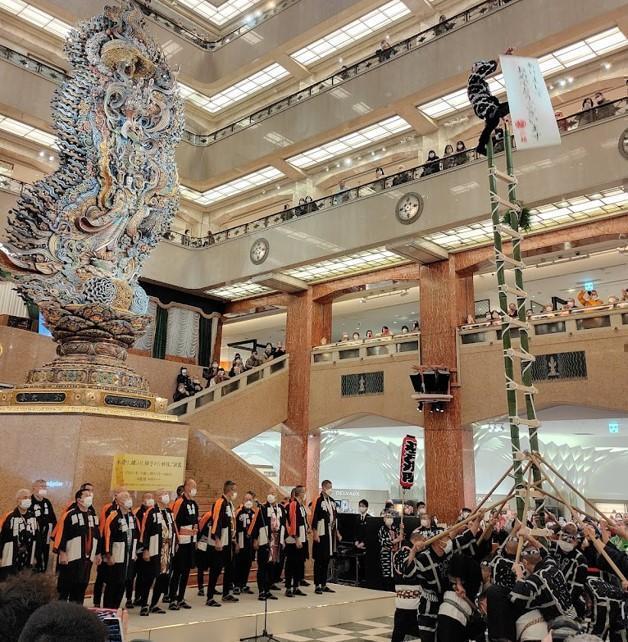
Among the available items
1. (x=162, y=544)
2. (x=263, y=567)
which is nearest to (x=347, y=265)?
(x=263, y=567)

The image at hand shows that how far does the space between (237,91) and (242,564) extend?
53.2ft

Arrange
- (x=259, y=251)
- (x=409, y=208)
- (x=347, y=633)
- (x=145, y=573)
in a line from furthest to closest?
(x=259, y=251), (x=409, y=208), (x=347, y=633), (x=145, y=573)

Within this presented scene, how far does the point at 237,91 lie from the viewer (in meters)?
19.8

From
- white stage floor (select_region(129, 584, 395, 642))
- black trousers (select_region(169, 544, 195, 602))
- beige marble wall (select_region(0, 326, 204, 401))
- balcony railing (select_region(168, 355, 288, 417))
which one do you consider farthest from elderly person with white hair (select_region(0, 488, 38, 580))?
beige marble wall (select_region(0, 326, 204, 401))

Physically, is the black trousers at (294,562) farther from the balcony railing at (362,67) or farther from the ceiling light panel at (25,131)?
the ceiling light panel at (25,131)

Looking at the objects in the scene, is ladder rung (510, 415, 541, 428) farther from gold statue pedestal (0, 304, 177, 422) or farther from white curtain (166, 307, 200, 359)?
white curtain (166, 307, 200, 359)

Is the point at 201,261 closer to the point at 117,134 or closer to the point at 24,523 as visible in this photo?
the point at 117,134

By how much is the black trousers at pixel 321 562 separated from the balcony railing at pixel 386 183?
860 centimetres

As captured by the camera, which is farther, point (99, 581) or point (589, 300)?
point (589, 300)

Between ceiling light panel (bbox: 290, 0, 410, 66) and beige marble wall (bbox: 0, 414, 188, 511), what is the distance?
536 inches

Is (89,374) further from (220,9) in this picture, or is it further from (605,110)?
(220,9)

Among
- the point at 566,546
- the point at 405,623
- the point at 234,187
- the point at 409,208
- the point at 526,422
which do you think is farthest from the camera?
the point at 234,187

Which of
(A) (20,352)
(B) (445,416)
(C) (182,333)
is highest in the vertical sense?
(C) (182,333)

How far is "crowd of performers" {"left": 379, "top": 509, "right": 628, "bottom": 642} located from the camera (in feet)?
11.0
